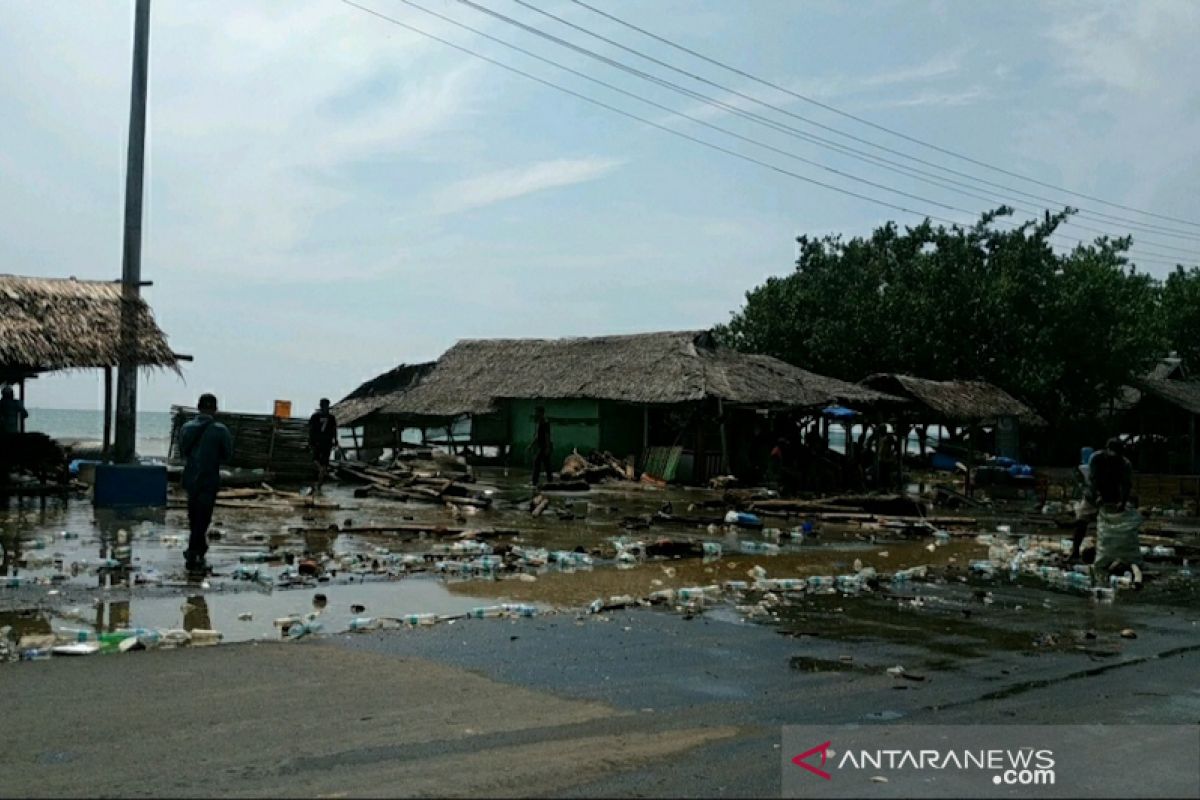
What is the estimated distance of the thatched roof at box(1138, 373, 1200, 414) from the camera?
37812 mm

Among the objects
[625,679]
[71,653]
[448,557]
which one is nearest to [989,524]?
[448,557]

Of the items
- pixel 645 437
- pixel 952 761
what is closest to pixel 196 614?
pixel 952 761

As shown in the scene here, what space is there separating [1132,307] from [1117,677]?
124 ft

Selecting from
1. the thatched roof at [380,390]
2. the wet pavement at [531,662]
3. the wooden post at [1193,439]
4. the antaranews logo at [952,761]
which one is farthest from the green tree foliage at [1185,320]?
the antaranews logo at [952,761]

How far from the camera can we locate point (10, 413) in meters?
20.1

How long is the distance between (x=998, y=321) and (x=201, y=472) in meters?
33.6

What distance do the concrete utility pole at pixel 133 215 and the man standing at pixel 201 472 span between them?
6430 mm

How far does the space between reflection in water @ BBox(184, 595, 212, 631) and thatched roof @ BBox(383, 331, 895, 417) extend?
21.8 m

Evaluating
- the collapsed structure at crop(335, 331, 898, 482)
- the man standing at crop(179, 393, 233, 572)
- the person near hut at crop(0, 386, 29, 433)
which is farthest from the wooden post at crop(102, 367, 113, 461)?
the collapsed structure at crop(335, 331, 898, 482)

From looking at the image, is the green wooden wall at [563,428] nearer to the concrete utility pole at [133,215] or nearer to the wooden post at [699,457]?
the wooden post at [699,457]

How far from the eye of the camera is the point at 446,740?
575cm

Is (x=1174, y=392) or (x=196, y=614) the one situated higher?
(x=1174, y=392)

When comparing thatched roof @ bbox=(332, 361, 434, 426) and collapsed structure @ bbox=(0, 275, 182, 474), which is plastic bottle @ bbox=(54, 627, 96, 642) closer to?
collapsed structure @ bbox=(0, 275, 182, 474)

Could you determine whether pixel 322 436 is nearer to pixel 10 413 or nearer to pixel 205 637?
pixel 10 413
